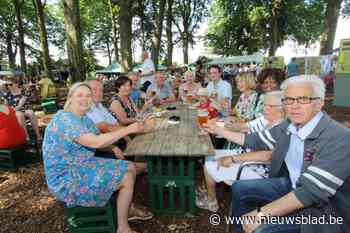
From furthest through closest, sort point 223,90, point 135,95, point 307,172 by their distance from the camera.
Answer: point 135,95, point 223,90, point 307,172

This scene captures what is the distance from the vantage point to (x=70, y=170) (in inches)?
82.5

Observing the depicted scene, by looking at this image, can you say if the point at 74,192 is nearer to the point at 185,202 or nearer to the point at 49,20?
the point at 185,202

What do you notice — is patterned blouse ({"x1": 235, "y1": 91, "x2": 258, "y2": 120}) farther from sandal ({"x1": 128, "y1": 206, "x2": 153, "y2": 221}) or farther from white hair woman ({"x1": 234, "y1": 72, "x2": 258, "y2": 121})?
sandal ({"x1": 128, "y1": 206, "x2": 153, "y2": 221})

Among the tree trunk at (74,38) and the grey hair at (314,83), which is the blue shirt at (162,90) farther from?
the grey hair at (314,83)

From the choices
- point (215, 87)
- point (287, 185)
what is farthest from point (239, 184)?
point (215, 87)

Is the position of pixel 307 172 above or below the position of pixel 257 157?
above

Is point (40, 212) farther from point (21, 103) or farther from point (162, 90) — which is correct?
point (162, 90)

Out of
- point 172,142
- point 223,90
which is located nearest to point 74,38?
point 223,90

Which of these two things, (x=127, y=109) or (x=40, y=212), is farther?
(x=127, y=109)

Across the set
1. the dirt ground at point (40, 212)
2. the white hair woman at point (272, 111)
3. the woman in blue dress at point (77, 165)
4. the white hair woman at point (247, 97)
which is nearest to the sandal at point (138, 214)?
the dirt ground at point (40, 212)

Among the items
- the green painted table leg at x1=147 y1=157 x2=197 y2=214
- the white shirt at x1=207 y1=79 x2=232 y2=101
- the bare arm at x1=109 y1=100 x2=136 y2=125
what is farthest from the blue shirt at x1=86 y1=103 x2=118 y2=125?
the white shirt at x1=207 y1=79 x2=232 y2=101

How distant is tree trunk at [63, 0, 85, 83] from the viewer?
5.47 meters

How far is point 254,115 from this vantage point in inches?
135

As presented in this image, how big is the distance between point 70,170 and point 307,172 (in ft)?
5.94
